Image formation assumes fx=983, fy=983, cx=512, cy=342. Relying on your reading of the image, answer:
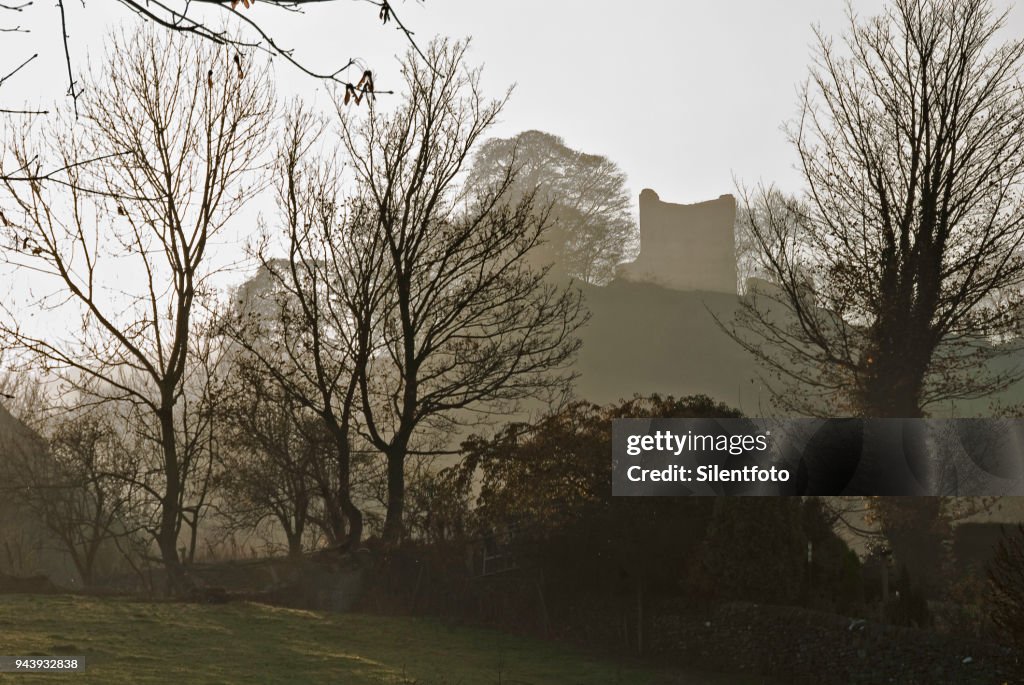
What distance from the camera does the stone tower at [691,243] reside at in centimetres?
6631

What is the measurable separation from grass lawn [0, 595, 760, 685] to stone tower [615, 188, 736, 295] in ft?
168

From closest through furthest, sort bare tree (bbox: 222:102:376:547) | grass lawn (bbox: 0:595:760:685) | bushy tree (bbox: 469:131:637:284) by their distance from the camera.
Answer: grass lawn (bbox: 0:595:760:685) → bare tree (bbox: 222:102:376:547) → bushy tree (bbox: 469:131:637:284)

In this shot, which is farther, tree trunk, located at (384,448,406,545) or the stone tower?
the stone tower

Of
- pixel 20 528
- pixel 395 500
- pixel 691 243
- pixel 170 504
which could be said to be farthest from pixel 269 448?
pixel 691 243

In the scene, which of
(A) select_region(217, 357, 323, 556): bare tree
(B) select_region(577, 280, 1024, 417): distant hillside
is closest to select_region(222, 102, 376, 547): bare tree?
(A) select_region(217, 357, 323, 556): bare tree

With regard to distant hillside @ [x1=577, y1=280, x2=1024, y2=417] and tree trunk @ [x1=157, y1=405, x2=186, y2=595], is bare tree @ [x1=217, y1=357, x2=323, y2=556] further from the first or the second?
distant hillside @ [x1=577, y1=280, x2=1024, y2=417]

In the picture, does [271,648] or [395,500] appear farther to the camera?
[395,500]

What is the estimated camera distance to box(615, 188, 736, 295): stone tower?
66312 mm

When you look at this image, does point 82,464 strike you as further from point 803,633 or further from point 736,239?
point 736,239

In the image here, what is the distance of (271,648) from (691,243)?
57.3 m

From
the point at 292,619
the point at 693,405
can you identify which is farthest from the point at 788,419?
the point at 292,619

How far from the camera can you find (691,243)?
6712cm

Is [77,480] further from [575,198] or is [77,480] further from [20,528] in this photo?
[575,198]

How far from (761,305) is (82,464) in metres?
41.5
